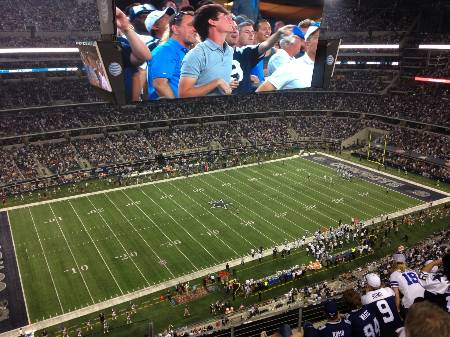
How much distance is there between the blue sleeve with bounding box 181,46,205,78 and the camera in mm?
36406

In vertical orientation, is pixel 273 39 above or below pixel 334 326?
above

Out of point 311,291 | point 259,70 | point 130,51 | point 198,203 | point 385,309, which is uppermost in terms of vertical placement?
point 130,51

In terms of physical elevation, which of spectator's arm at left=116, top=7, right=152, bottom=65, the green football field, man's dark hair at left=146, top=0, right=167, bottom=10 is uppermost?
man's dark hair at left=146, top=0, right=167, bottom=10

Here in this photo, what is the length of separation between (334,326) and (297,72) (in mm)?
40325

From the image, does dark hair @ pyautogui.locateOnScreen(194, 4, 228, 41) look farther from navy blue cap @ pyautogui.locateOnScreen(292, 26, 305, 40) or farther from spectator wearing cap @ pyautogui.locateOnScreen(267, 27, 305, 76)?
navy blue cap @ pyautogui.locateOnScreen(292, 26, 305, 40)

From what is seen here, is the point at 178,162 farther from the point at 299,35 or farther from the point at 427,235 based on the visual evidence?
the point at 427,235

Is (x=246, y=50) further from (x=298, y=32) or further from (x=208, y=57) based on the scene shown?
(x=298, y=32)

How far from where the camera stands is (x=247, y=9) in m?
39.2

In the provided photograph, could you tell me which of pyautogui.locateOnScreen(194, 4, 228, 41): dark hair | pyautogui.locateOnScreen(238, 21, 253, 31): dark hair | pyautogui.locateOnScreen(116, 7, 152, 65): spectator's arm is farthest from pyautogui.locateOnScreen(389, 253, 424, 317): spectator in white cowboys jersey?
pyautogui.locateOnScreen(238, 21, 253, 31): dark hair

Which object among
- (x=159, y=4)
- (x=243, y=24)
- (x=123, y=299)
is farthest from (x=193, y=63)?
(x=123, y=299)

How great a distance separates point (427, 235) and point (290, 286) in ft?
37.8

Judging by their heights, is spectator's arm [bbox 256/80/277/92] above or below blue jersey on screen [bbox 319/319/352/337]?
below

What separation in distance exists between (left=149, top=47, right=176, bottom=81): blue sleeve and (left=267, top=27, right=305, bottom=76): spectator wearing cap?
10.6m

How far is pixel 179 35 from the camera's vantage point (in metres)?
35.7
